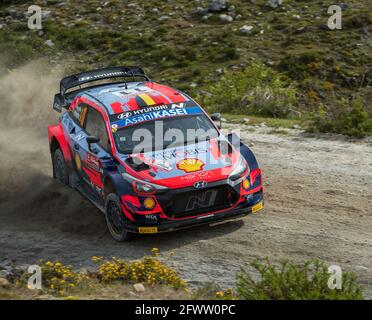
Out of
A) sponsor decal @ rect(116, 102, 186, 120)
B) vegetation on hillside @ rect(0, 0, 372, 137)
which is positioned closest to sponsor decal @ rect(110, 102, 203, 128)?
sponsor decal @ rect(116, 102, 186, 120)

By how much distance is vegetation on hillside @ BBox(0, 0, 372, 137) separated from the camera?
24125 millimetres

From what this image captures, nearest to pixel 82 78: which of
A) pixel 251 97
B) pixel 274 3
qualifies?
pixel 251 97

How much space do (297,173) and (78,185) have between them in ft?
12.9

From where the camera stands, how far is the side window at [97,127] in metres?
10.6

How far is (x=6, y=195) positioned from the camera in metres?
12.2

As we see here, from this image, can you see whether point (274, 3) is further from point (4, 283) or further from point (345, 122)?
point (4, 283)

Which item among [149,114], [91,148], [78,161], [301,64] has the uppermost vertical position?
[149,114]

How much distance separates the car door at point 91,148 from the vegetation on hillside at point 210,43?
8.82 metres

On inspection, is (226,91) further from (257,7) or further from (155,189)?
(257,7)

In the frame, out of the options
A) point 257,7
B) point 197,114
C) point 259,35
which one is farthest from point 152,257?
point 257,7

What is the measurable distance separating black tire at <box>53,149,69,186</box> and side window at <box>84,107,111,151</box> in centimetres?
104

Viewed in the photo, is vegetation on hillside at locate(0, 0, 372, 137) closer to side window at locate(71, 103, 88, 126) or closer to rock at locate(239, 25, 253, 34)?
rock at locate(239, 25, 253, 34)

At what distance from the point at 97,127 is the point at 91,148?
41 centimetres

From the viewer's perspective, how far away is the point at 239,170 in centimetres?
984
